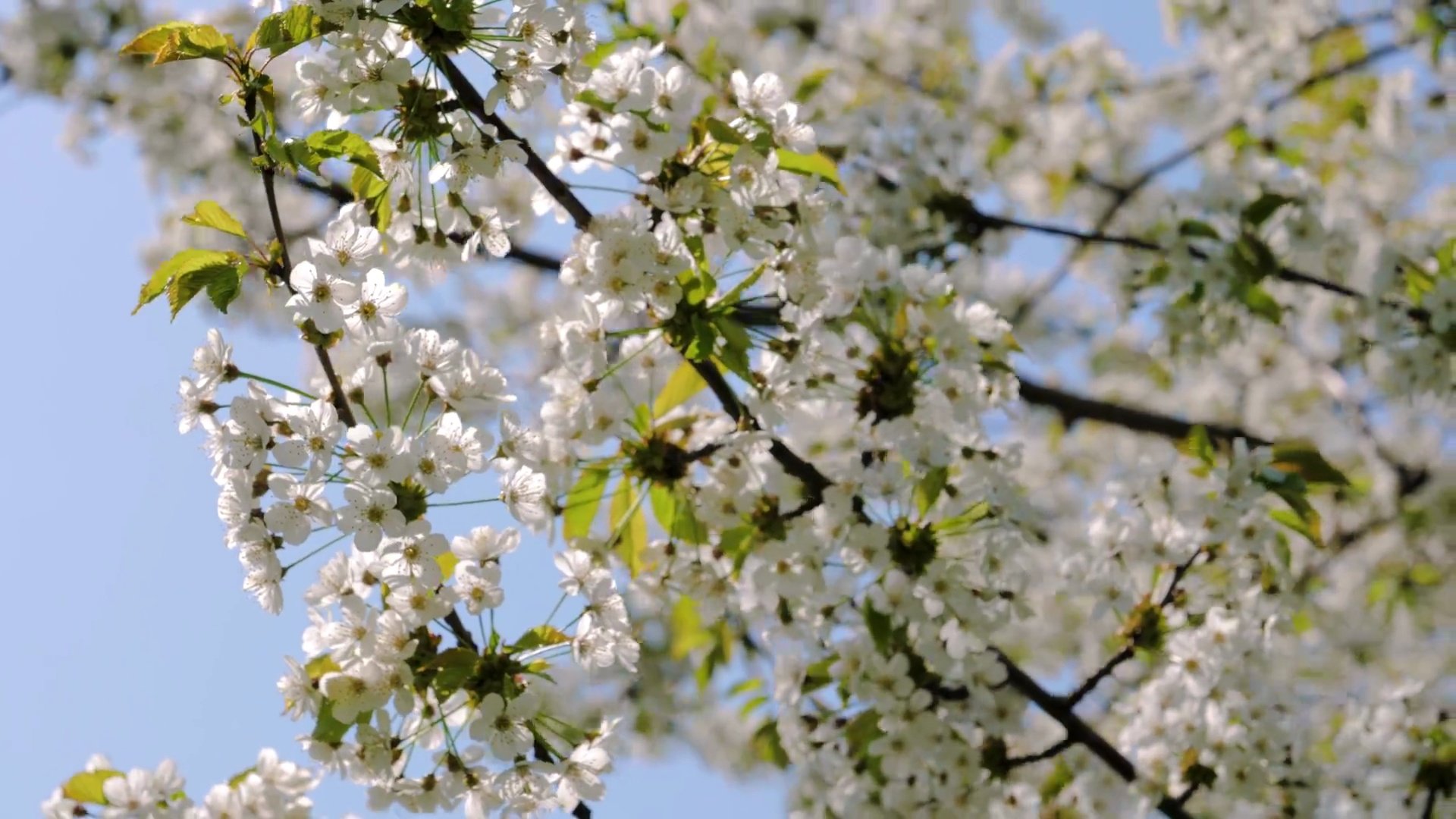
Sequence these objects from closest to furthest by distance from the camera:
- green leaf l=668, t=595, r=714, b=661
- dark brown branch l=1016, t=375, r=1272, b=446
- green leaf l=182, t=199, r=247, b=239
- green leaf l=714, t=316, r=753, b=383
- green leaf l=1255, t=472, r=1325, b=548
Result: green leaf l=182, t=199, r=247, b=239 < green leaf l=714, t=316, r=753, b=383 < green leaf l=1255, t=472, r=1325, b=548 < green leaf l=668, t=595, r=714, b=661 < dark brown branch l=1016, t=375, r=1272, b=446

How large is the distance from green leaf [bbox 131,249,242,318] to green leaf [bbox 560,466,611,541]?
1151mm

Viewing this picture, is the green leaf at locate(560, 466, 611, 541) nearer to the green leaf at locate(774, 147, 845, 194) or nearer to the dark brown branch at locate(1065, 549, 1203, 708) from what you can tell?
the green leaf at locate(774, 147, 845, 194)

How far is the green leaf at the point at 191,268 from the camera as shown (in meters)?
2.21

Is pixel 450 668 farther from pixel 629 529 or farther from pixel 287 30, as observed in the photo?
pixel 287 30

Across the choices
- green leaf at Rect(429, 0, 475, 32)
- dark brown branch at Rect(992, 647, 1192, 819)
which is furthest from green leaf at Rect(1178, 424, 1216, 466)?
green leaf at Rect(429, 0, 475, 32)

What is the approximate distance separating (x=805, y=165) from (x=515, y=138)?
745mm

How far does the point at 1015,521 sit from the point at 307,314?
193 cm

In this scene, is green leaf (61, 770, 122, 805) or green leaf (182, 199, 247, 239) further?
green leaf (61, 770, 122, 805)

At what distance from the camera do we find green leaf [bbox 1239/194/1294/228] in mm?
4566

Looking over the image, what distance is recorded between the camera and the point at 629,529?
3.39 meters

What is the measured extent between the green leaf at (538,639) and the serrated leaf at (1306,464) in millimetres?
2373

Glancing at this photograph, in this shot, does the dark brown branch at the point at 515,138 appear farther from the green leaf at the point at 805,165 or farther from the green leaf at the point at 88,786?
the green leaf at the point at 88,786

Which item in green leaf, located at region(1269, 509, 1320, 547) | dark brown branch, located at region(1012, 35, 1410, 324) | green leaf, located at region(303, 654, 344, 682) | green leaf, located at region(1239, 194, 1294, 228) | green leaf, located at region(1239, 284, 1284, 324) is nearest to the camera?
green leaf, located at region(303, 654, 344, 682)

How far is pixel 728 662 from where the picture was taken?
416cm
